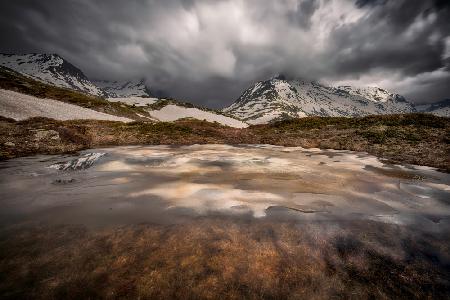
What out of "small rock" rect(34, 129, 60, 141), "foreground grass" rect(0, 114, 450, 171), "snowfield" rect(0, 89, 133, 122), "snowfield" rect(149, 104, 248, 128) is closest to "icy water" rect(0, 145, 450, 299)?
"foreground grass" rect(0, 114, 450, 171)

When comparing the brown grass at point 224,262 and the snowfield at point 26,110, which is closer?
the brown grass at point 224,262

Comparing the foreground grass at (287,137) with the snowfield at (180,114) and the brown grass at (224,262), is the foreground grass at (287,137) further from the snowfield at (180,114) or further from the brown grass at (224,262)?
the snowfield at (180,114)

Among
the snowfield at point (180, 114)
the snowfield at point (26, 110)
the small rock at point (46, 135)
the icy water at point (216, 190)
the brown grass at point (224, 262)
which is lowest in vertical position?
the brown grass at point (224, 262)

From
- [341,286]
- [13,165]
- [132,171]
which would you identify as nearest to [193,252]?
[341,286]

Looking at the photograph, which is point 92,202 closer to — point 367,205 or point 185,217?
point 185,217

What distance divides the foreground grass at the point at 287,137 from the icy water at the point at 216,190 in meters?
3.32

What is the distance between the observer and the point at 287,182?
983cm

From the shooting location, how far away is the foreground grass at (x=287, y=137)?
15828 millimetres

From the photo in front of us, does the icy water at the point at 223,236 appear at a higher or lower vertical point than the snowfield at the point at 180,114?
lower

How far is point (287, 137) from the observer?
918 inches

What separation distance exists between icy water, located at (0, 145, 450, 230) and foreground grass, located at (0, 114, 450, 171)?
3322mm

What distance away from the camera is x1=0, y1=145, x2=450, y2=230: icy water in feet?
22.9

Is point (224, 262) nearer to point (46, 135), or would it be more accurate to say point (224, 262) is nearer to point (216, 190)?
point (216, 190)

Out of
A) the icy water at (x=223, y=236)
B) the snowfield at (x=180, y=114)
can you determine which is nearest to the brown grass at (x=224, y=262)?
the icy water at (x=223, y=236)
